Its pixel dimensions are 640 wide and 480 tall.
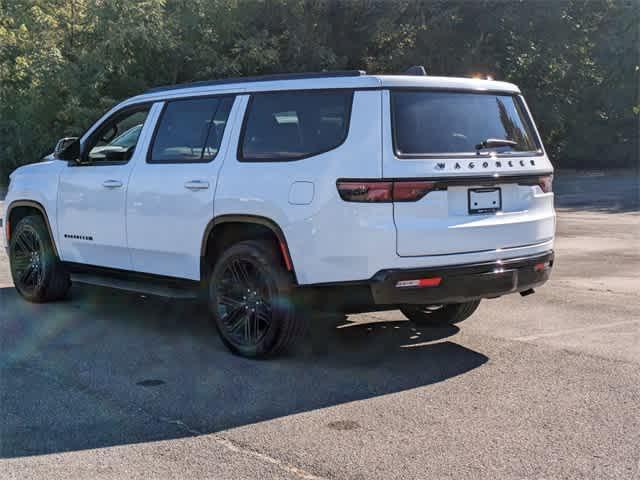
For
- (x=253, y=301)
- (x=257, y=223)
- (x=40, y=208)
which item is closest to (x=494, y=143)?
(x=257, y=223)

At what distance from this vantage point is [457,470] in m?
3.97

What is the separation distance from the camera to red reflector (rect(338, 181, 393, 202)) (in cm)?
533

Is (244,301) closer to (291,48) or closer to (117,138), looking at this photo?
(117,138)

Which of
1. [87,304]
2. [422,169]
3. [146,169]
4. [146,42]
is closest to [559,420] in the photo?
[422,169]

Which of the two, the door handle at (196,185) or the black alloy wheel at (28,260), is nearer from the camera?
the door handle at (196,185)

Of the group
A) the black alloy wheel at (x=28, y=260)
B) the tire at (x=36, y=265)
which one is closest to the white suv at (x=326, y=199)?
the tire at (x=36, y=265)

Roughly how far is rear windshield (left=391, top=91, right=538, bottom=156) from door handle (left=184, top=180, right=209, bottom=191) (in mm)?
1555

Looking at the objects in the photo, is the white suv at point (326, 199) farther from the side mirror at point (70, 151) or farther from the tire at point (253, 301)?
the side mirror at point (70, 151)

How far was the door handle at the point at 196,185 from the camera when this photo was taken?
20.4ft

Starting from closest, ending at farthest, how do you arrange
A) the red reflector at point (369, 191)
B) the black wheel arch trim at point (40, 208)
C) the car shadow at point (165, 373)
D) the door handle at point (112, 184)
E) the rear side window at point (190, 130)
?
the car shadow at point (165, 373)
the red reflector at point (369, 191)
the rear side window at point (190, 130)
the door handle at point (112, 184)
the black wheel arch trim at point (40, 208)

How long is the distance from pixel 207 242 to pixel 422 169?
1.79 m

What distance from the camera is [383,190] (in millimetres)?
5328

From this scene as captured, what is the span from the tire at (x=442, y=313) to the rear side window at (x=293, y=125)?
1.88 metres

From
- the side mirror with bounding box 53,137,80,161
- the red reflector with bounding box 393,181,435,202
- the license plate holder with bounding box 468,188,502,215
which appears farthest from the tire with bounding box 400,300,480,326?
the side mirror with bounding box 53,137,80,161
